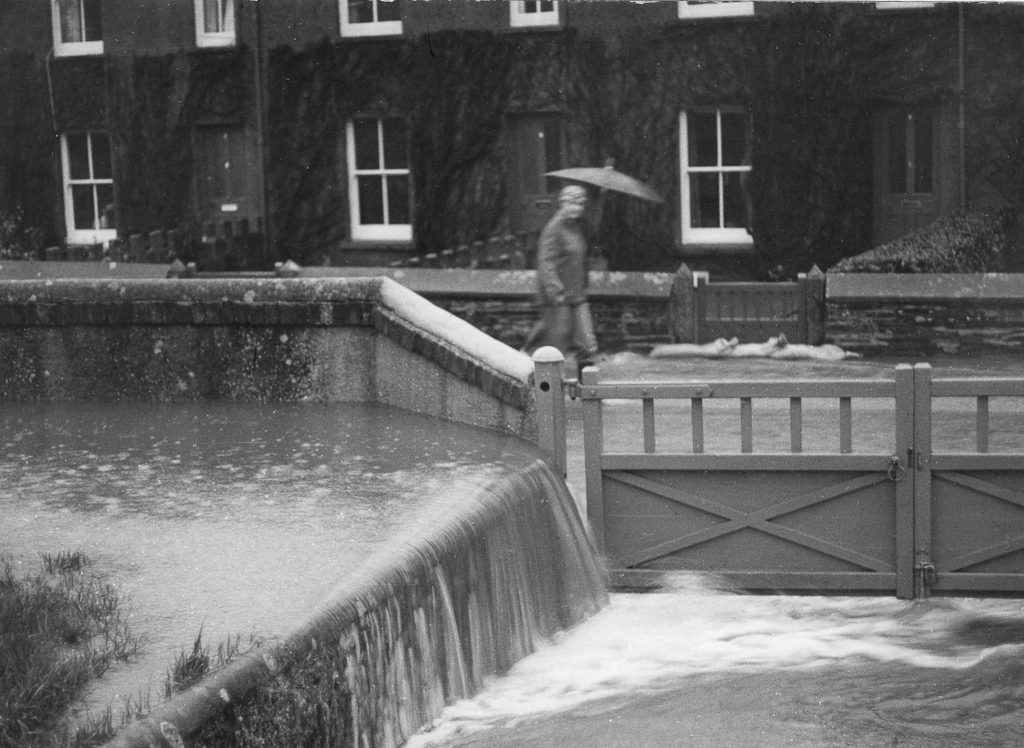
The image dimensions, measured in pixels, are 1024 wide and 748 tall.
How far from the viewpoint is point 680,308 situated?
725 inches

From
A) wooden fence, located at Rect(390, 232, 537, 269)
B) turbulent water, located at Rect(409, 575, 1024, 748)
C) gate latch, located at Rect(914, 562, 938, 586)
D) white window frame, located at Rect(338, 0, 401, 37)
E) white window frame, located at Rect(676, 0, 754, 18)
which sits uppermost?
white window frame, located at Rect(338, 0, 401, 37)

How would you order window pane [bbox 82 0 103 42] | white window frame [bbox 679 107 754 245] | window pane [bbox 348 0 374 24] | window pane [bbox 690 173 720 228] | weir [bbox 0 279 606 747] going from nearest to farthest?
weir [bbox 0 279 606 747]
white window frame [bbox 679 107 754 245]
window pane [bbox 690 173 720 228]
window pane [bbox 348 0 374 24]
window pane [bbox 82 0 103 42]

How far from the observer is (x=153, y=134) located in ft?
79.4

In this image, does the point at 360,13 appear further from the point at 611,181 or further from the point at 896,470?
the point at 896,470

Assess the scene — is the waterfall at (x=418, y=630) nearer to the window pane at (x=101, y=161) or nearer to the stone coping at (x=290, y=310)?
the stone coping at (x=290, y=310)

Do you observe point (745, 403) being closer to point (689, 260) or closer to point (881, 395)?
point (881, 395)

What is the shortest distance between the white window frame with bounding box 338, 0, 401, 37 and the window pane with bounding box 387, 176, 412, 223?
7.11ft

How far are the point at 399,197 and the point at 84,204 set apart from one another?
5.50 metres

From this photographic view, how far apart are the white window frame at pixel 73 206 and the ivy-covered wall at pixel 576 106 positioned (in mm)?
219

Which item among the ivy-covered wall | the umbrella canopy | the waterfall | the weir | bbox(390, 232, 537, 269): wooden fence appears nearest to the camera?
the waterfall

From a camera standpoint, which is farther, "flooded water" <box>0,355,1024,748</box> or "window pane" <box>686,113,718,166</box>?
"window pane" <box>686,113,718,166</box>

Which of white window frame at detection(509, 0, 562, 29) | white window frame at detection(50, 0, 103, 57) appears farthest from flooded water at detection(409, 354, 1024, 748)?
Result: white window frame at detection(50, 0, 103, 57)

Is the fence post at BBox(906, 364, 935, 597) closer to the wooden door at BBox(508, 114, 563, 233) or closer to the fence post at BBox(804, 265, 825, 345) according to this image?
the fence post at BBox(804, 265, 825, 345)

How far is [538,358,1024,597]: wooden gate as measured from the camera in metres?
8.89
